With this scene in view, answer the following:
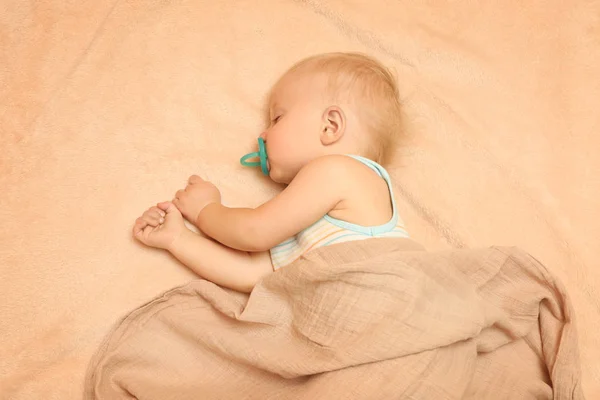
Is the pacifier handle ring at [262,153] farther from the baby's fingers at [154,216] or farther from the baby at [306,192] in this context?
the baby's fingers at [154,216]

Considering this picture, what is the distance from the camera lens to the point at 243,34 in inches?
52.7

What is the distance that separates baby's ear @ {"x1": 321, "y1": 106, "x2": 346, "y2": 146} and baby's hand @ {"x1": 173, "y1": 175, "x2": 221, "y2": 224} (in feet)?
A: 0.81

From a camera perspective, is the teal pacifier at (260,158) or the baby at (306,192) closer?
the baby at (306,192)

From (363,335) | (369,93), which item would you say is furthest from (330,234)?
(369,93)

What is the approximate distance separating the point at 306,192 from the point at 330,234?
9cm

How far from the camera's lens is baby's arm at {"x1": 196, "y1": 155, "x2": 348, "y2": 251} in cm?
109

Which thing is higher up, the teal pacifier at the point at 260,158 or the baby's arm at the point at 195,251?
the teal pacifier at the point at 260,158

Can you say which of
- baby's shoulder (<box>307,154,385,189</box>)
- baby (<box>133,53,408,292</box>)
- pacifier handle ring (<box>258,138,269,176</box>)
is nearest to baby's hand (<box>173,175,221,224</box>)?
baby (<box>133,53,408,292</box>)

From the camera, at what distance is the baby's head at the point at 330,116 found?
1.18 meters

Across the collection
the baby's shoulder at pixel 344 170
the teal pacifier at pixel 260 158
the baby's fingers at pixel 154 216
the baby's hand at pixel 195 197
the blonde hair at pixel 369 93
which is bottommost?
the baby's fingers at pixel 154 216

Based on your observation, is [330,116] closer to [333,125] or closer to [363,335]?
[333,125]

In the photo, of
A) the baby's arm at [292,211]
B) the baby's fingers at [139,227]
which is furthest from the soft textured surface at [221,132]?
the baby's arm at [292,211]

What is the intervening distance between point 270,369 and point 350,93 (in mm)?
559

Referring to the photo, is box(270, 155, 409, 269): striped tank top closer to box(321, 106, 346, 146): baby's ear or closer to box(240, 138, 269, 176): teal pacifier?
box(321, 106, 346, 146): baby's ear
